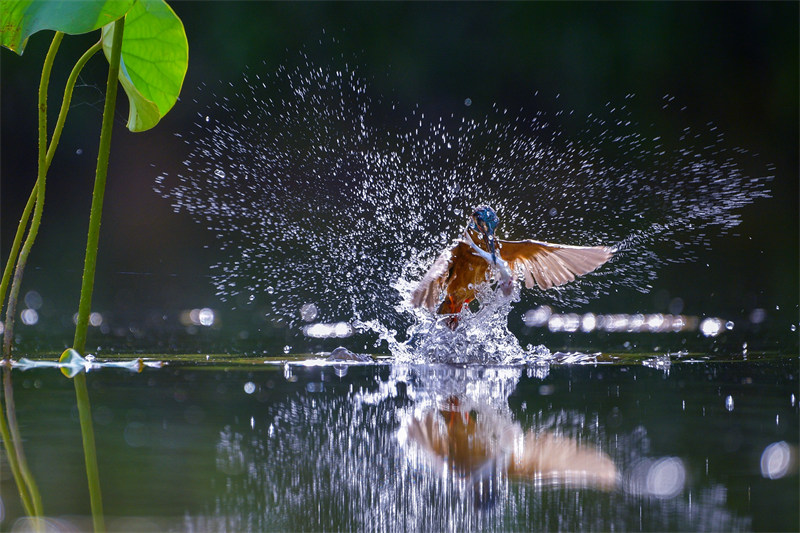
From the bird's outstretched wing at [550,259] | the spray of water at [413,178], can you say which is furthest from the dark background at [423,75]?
the bird's outstretched wing at [550,259]

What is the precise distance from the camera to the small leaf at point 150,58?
279 cm

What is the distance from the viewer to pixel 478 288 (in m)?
3.46

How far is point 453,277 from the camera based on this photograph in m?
3.42

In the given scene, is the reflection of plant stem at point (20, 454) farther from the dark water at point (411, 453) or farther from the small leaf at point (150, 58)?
the small leaf at point (150, 58)

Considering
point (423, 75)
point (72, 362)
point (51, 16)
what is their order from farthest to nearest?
point (423, 75)
point (72, 362)
point (51, 16)

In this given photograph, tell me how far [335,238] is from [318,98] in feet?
9.55

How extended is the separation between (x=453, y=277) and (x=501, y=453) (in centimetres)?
189

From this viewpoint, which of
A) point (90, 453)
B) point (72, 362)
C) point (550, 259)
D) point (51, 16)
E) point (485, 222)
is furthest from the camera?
point (550, 259)

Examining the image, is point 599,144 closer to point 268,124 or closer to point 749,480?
point 268,124

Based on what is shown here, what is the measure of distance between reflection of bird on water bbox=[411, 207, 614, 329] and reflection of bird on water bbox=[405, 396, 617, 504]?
1.34 meters

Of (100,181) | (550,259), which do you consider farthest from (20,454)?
(550,259)

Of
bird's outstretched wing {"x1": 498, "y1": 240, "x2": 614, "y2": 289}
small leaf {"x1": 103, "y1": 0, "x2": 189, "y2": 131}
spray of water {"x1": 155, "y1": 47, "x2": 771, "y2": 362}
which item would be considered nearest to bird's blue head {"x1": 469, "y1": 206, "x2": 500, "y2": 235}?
bird's outstretched wing {"x1": 498, "y1": 240, "x2": 614, "y2": 289}

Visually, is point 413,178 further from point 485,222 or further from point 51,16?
point 51,16

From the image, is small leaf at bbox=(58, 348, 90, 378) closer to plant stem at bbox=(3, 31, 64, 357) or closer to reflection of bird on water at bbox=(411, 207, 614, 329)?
plant stem at bbox=(3, 31, 64, 357)
